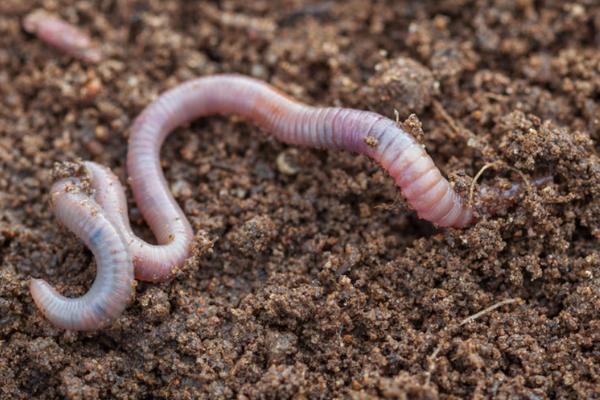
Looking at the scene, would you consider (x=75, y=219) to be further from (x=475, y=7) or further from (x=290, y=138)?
(x=475, y=7)

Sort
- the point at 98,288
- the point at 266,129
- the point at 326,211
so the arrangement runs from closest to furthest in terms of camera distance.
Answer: the point at 98,288
the point at 326,211
the point at 266,129

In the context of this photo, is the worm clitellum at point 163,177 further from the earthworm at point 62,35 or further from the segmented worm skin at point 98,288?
the earthworm at point 62,35

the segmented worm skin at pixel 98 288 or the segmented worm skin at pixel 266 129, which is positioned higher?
the segmented worm skin at pixel 266 129

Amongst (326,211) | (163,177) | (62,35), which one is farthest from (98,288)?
(62,35)

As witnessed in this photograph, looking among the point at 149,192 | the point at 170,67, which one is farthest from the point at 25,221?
the point at 170,67

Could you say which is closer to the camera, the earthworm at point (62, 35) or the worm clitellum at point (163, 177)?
the worm clitellum at point (163, 177)

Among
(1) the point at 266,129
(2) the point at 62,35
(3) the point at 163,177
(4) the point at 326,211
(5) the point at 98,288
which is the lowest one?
(5) the point at 98,288

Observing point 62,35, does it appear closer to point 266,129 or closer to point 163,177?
point 163,177

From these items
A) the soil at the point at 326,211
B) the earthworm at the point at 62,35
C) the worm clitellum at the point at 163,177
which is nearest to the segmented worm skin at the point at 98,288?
the worm clitellum at the point at 163,177
